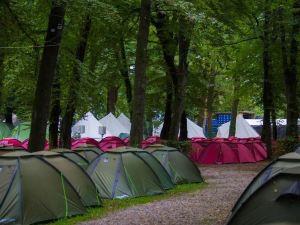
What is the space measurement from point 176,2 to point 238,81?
14916 millimetres

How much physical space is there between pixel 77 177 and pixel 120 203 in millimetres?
1295

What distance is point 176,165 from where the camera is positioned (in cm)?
1667

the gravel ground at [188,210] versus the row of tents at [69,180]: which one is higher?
the row of tents at [69,180]

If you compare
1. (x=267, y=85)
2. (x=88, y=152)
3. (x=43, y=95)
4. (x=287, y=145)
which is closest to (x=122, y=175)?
(x=43, y=95)

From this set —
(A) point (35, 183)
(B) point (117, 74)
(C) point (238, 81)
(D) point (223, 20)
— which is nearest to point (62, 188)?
(A) point (35, 183)

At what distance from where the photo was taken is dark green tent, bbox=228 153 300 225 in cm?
671

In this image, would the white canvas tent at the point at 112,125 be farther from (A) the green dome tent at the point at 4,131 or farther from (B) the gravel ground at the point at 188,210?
(B) the gravel ground at the point at 188,210

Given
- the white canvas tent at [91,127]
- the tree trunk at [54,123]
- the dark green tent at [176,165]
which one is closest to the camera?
the dark green tent at [176,165]

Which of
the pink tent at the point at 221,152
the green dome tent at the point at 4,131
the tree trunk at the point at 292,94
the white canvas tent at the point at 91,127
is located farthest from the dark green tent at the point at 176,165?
the green dome tent at the point at 4,131

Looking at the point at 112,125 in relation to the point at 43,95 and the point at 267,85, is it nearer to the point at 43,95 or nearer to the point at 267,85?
the point at 267,85

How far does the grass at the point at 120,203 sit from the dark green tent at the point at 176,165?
49cm

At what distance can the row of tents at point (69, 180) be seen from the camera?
977 centimetres

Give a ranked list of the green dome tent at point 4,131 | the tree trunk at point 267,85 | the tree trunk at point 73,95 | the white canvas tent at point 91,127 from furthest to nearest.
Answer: the green dome tent at point 4,131 → the white canvas tent at point 91,127 → the tree trunk at point 267,85 → the tree trunk at point 73,95

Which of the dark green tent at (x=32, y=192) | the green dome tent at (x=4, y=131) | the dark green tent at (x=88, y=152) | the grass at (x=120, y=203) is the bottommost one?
the grass at (x=120, y=203)
